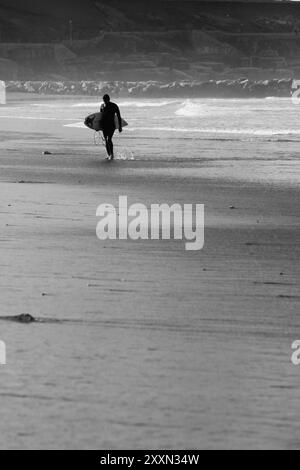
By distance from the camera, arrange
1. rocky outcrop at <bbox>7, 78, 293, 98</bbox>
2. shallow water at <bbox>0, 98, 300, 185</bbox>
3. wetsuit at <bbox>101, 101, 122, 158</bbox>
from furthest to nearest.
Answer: rocky outcrop at <bbox>7, 78, 293, 98</bbox>
wetsuit at <bbox>101, 101, 122, 158</bbox>
shallow water at <bbox>0, 98, 300, 185</bbox>

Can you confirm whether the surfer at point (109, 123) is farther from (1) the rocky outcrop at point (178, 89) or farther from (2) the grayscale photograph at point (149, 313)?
(1) the rocky outcrop at point (178, 89)

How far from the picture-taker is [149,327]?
7680 millimetres

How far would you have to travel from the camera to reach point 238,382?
20.9ft

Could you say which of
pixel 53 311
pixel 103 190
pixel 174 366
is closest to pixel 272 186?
pixel 103 190

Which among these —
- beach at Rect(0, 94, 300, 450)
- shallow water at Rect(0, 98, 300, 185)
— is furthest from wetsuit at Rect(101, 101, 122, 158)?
beach at Rect(0, 94, 300, 450)

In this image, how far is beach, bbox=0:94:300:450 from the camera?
567 centimetres

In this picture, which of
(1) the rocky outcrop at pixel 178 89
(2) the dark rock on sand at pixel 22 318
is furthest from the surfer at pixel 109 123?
(1) the rocky outcrop at pixel 178 89

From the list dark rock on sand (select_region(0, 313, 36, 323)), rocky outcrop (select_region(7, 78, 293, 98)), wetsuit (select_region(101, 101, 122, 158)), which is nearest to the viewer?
dark rock on sand (select_region(0, 313, 36, 323))

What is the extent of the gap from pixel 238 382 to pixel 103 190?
436 inches

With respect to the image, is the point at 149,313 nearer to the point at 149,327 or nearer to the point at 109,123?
the point at 149,327

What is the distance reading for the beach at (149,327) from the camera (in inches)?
223

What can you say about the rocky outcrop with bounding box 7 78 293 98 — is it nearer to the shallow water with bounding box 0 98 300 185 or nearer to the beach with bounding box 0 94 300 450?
the shallow water with bounding box 0 98 300 185

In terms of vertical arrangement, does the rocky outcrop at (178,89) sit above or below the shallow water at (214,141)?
above

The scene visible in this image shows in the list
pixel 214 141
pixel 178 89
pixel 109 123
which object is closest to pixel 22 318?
pixel 109 123
